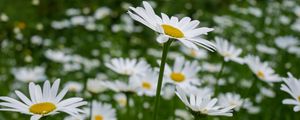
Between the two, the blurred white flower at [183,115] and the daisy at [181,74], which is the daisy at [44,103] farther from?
the blurred white flower at [183,115]

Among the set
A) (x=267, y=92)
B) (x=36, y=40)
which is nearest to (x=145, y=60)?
(x=267, y=92)

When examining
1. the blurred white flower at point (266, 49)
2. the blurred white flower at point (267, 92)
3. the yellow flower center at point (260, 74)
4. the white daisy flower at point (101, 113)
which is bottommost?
the white daisy flower at point (101, 113)

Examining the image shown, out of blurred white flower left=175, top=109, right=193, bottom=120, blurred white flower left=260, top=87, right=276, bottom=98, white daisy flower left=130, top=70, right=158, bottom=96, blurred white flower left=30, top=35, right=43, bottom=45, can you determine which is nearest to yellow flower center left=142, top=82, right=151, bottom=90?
white daisy flower left=130, top=70, right=158, bottom=96

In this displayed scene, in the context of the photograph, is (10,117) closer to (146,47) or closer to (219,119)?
Result: (219,119)

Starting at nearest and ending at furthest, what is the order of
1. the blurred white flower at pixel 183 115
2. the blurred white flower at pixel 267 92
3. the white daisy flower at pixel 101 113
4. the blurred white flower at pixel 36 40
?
the white daisy flower at pixel 101 113 < the blurred white flower at pixel 183 115 < the blurred white flower at pixel 267 92 < the blurred white flower at pixel 36 40

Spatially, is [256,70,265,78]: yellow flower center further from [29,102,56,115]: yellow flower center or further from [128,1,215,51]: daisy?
[29,102,56,115]: yellow flower center

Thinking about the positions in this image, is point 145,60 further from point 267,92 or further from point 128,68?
point 128,68

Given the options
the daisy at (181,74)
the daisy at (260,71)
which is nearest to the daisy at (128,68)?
the daisy at (181,74)

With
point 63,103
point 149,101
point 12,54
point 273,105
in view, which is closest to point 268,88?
point 273,105

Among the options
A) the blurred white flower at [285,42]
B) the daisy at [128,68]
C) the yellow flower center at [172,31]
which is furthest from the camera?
the blurred white flower at [285,42]
